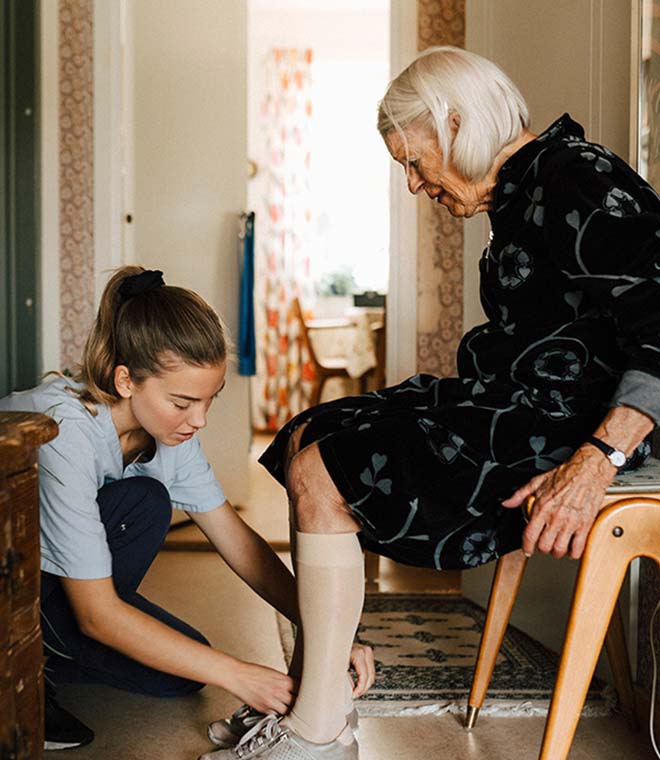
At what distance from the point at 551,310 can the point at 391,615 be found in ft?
4.64

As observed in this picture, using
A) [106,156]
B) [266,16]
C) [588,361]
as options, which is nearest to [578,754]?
[588,361]

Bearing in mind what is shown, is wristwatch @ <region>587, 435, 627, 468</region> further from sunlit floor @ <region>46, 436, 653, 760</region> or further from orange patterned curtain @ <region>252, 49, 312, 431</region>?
orange patterned curtain @ <region>252, 49, 312, 431</region>

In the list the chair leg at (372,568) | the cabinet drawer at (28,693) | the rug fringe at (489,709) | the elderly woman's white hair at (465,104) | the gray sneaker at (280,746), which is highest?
the elderly woman's white hair at (465,104)

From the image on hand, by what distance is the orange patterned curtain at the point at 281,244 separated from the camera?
739 cm

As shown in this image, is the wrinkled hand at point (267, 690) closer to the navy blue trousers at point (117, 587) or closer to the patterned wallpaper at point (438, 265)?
the navy blue trousers at point (117, 587)

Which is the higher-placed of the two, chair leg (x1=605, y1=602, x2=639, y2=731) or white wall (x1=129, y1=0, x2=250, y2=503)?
white wall (x1=129, y1=0, x2=250, y2=503)

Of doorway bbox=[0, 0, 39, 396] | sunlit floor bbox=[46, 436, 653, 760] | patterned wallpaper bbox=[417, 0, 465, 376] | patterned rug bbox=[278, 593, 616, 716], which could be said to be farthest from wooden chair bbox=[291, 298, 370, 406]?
sunlit floor bbox=[46, 436, 653, 760]

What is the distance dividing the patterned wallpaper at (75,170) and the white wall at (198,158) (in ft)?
1.07

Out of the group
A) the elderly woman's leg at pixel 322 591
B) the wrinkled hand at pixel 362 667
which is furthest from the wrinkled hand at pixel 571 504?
the wrinkled hand at pixel 362 667

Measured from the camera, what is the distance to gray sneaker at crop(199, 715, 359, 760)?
1.50 metres

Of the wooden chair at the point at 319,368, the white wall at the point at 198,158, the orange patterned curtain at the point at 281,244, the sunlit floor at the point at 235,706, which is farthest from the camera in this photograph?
the orange patterned curtain at the point at 281,244

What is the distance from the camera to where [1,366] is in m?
3.14

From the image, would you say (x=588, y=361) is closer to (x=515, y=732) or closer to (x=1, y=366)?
(x=515, y=732)

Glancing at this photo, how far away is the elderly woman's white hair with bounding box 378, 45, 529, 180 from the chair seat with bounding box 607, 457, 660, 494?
51cm
